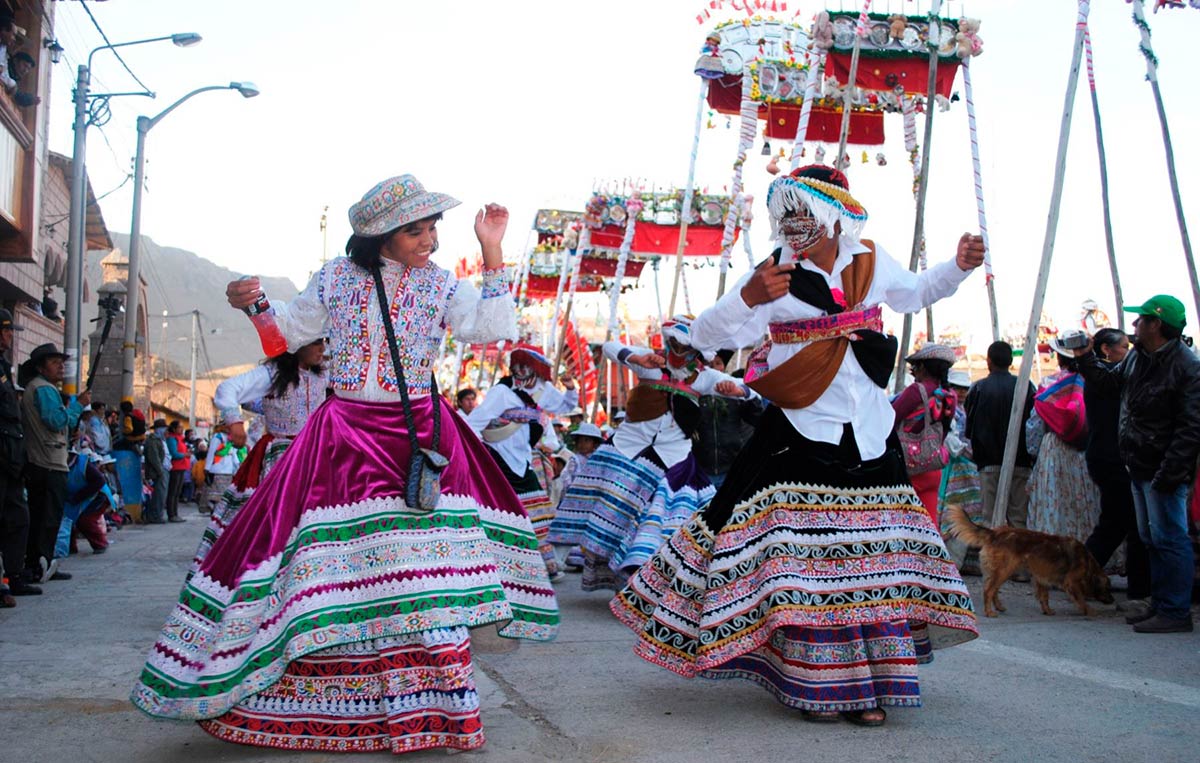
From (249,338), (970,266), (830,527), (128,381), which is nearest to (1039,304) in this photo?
(970,266)

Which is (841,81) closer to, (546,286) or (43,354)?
(43,354)

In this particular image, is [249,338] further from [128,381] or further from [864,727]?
[864,727]

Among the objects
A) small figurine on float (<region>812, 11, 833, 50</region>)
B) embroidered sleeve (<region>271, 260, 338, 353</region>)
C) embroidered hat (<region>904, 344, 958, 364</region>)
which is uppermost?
small figurine on float (<region>812, 11, 833, 50</region>)

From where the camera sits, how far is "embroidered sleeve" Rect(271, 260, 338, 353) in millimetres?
4406

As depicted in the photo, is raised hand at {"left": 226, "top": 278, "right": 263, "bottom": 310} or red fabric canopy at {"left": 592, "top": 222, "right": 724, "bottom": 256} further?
red fabric canopy at {"left": 592, "top": 222, "right": 724, "bottom": 256}

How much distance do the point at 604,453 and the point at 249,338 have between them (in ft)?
424

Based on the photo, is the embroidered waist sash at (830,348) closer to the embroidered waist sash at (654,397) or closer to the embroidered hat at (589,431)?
the embroidered waist sash at (654,397)

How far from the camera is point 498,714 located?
437cm

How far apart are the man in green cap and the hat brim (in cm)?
414

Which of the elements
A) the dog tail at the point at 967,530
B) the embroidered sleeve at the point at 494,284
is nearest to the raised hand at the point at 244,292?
the embroidered sleeve at the point at 494,284

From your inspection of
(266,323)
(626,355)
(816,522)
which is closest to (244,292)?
(266,323)

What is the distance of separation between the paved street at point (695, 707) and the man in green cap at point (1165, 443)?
9.8 inches

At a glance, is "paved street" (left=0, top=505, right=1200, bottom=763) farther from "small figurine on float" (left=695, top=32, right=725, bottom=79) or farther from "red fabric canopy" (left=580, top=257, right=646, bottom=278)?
"red fabric canopy" (left=580, top=257, right=646, bottom=278)

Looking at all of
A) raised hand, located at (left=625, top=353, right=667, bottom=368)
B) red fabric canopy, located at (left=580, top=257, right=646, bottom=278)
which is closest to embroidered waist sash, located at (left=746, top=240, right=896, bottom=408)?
raised hand, located at (left=625, top=353, right=667, bottom=368)
